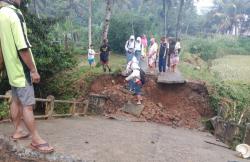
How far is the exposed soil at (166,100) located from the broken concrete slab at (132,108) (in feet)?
0.55

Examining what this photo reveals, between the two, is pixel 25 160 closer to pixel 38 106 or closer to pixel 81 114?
pixel 81 114

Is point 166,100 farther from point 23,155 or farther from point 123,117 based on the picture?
point 23,155

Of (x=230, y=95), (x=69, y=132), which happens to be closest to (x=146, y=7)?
(x=230, y=95)

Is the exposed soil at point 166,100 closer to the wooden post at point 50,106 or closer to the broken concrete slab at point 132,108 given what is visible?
the broken concrete slab at point 132,108

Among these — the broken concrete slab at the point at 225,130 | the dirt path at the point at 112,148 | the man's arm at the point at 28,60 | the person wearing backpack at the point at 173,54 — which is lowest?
the broken concrete slab at the point at 225,130

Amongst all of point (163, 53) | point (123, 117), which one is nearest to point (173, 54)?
point (163, 53)

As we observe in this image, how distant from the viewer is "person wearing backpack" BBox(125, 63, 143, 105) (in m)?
12.4

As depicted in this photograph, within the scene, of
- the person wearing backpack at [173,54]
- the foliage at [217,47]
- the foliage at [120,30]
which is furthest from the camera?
the foliage at [217,47]

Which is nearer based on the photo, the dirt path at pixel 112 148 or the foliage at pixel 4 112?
the dirt path at pixel 112 148

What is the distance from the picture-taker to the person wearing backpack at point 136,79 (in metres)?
12.4

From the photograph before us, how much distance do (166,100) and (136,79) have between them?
2.45 m

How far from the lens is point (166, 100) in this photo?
14.6m

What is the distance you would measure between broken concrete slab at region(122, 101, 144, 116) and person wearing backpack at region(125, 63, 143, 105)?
0.55 ft

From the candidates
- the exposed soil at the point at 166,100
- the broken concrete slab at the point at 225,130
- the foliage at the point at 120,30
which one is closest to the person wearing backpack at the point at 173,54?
the exposed soil at the point at 166,100
